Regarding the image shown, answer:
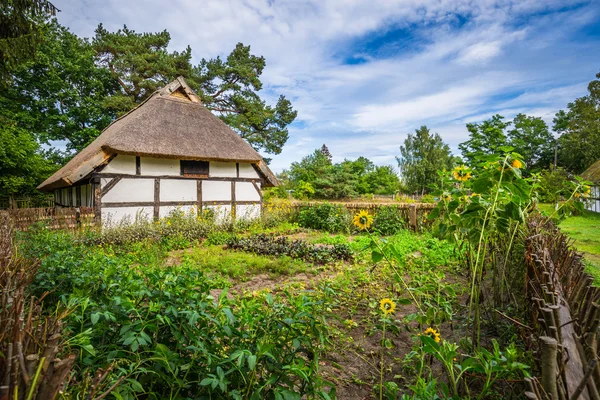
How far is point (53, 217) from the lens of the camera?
7.27m

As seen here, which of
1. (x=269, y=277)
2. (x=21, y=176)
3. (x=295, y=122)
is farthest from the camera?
(x=295, y=122)

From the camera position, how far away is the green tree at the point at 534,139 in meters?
36.2

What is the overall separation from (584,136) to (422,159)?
46.4 feet

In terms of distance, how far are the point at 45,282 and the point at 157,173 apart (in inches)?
324

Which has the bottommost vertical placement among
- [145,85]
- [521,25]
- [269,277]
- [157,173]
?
[269,277]

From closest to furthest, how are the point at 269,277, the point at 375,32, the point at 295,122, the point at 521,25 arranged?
the point at 269,277, the point at 521,25, the point at 375,32, the point at 295,122

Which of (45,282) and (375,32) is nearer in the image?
(45,282)

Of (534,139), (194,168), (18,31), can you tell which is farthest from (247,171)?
(534,139)

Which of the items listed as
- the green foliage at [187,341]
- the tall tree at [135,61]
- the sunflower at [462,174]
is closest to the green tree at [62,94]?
the tall tree at [135,61]

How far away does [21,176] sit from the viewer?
1422cm

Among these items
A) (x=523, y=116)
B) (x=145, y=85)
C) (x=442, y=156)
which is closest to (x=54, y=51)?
(x=145, y=85)

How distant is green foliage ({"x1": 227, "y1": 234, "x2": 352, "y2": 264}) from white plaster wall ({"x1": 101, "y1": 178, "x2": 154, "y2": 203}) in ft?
13.3

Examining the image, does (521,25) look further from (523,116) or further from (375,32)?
(523,116)

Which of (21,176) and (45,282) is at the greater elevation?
(21,176)
